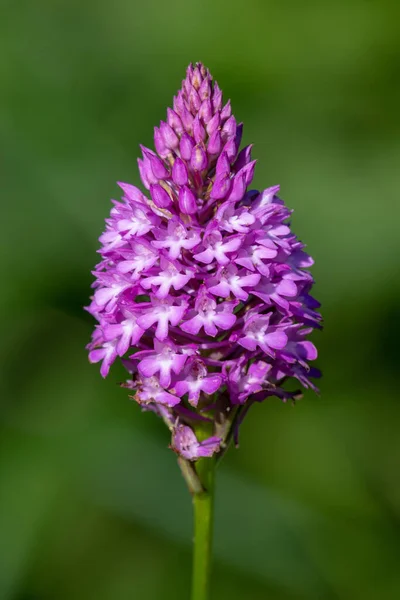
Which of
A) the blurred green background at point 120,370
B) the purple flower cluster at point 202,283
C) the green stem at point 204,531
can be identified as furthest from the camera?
the blurred green background at point 120,370

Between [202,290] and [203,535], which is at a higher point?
[202,290]

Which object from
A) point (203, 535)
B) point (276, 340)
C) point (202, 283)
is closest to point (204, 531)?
point (203, 535)

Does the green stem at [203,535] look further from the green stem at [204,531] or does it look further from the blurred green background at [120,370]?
the blurred green background at [120,370]

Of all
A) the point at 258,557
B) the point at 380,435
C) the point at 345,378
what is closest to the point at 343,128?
the point at 345,378

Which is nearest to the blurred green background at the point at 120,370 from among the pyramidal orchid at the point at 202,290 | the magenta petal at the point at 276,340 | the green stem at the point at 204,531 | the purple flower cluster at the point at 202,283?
the green stem at the point at 204,531

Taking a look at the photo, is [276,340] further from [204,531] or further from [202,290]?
[204,531]

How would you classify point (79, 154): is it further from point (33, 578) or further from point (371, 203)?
point (33, 578)
